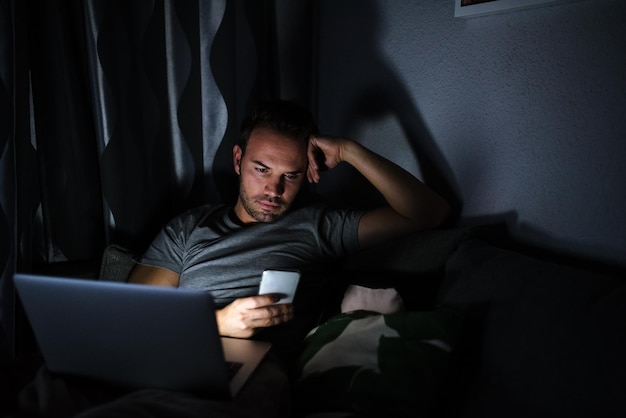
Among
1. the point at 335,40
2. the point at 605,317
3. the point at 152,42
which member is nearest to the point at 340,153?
the point at 335,40

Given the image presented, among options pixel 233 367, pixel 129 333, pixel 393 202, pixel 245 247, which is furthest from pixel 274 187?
pixel 129 333

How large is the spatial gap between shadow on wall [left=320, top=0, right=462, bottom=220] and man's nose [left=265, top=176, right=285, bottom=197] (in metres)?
0.46

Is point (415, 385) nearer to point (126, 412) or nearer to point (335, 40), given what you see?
point (126, 412)

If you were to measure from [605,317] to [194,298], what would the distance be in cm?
69

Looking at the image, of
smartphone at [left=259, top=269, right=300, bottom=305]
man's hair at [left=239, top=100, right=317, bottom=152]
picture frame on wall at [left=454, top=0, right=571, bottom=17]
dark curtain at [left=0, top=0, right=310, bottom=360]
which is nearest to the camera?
smartphone at [left=259, top=269, right=300, bottom=305]

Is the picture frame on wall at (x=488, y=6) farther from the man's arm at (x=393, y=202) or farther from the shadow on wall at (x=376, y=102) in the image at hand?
the man's arm at (x=393, y=202)

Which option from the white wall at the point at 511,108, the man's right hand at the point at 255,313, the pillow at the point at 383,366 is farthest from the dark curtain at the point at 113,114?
the pillow at the point at 383,366

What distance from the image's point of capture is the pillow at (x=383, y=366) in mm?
885

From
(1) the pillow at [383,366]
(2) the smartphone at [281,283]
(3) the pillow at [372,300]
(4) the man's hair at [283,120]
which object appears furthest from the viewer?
(4) the man's hair at [283,120]

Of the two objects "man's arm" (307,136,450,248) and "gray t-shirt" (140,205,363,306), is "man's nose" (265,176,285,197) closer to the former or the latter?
"gray t-shirt" (140,205,363,306)

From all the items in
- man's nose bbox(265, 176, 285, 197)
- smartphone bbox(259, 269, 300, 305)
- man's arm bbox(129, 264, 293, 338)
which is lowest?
man's arm bbox(129, 264, 293, 338)

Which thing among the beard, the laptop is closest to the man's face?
the beard

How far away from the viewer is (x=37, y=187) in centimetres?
147

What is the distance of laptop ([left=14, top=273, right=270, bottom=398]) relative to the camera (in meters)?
0.76
